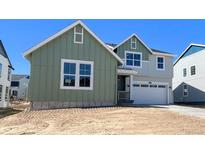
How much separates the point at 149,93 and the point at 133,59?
3765 millimetres

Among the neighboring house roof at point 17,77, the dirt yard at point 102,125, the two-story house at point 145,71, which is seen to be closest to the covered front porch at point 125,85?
the two-story house at point 145,71

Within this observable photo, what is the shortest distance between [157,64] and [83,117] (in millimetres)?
15657

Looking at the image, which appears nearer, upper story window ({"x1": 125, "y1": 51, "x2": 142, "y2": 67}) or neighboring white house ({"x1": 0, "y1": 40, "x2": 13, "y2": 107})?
upper story window ({"x1": 125, "y1": 51, "x2": 142, "y2": 67})

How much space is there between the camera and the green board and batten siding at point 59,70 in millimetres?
17594

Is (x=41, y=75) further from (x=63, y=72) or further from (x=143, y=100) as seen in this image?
(x=143, y=100)

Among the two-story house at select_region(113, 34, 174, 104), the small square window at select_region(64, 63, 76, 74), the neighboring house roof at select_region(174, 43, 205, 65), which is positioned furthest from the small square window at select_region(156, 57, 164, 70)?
the small square window at select_region(64, 63, 76, 74)

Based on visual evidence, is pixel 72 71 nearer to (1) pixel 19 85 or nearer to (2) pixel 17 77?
(1) pixel 19 85

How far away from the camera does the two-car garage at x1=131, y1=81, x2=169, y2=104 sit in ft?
83.8

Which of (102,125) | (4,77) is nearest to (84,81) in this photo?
(102,125)

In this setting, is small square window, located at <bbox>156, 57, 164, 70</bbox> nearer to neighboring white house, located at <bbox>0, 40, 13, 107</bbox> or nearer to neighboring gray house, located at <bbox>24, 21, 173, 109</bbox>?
neighboring gray house, located at <bbox>24, 21, 173, 109</bbox>

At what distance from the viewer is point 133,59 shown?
26062mm

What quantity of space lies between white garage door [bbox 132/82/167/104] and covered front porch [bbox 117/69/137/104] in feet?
4.94

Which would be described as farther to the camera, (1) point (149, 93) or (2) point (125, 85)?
(1) point (149, 93)

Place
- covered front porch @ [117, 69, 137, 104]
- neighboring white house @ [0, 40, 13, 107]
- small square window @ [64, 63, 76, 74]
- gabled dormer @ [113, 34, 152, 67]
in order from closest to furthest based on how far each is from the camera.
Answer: small square window @ [64, 63, 76, 74], covered front porch @ [117, 69, 137, 104], gabled dormer @ [113, 34, 152, 67], neighboring white house @ [0, 40, 13, 107]
